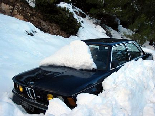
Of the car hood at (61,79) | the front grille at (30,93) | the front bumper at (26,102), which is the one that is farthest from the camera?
the front grille at (30,93)

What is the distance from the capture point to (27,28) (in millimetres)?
9695

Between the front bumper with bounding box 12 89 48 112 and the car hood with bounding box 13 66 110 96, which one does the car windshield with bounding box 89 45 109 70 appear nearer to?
the car hood with bounding box 13 66 110 96

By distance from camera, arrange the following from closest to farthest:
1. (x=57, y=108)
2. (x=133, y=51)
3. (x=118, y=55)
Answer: (x=57, y=108), (x=118, y=55), (x=133, y=51)

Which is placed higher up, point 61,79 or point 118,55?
point 118,55

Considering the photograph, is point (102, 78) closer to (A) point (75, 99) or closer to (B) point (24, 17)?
(A) point (75, 99)

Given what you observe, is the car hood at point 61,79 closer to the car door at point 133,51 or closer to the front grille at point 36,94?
the front grille at point 36,94

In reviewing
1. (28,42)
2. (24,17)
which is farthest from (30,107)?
(24,17)

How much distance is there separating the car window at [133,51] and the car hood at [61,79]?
1.35 m

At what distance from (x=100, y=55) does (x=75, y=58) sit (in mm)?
506

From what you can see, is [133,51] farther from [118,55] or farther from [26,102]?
[26,102]

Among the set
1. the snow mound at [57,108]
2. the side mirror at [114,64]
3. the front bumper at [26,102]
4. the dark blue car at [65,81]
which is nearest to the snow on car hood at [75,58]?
the dark blue car at [65,81]

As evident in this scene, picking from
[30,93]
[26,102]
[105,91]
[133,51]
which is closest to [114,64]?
[105,91]

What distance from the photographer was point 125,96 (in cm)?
344

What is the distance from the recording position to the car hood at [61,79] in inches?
125
